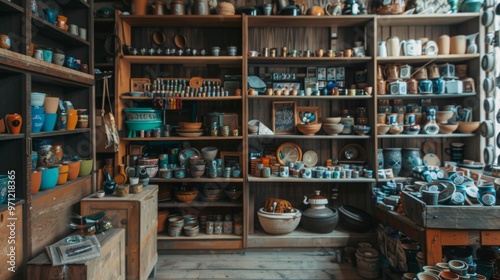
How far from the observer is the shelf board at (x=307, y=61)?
3.02 m

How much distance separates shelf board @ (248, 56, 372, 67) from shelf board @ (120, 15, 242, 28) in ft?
1.41

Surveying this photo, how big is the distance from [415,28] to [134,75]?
10.2 feet

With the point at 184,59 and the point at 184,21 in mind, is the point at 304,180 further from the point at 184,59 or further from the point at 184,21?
the point at 184,21

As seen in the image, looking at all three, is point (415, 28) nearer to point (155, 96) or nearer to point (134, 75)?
point (155, 96)

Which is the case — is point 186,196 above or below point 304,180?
below

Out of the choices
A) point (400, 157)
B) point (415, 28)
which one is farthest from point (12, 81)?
point (415, 28)

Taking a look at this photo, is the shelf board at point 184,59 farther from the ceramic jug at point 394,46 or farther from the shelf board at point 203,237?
the shelf board at point 203,237

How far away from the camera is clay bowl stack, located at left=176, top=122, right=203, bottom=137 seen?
119 inches

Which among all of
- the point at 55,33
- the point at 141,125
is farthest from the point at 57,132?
the point at 141,125

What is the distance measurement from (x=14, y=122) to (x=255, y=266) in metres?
2.13

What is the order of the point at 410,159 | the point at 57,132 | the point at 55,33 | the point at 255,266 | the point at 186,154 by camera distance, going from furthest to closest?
1. the point at 186,154
2. the point at 410,159
3. the point at 255,266
4. the point at 55,33
5. the point at 57,132

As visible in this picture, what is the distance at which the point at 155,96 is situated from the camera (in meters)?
3.00

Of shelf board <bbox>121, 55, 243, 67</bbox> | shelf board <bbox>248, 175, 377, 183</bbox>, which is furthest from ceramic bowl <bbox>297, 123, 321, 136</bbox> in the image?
shelf board <bbox>121, 55, 243, 67</bbox>

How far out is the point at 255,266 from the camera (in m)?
2.76
